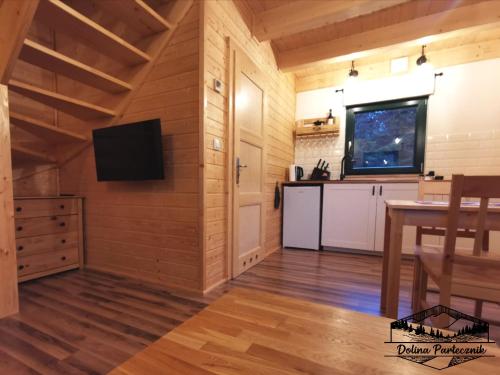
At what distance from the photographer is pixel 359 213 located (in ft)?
10.2

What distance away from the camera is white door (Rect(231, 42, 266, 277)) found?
2.31m

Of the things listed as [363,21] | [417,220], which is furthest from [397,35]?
[417,220]

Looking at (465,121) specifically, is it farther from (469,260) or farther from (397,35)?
(469,260)

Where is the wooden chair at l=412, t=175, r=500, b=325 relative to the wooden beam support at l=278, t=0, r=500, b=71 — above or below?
below

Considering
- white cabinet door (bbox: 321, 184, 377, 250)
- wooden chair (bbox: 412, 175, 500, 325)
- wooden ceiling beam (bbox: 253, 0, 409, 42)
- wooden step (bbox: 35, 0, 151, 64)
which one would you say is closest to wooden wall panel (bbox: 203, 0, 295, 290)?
wooden ceiling beam (bbox: 253, 0, 409, 42)

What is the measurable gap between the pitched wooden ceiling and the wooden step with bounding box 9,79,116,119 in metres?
1.74

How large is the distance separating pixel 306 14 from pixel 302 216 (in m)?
2.40

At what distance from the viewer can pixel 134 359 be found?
0.76 metres

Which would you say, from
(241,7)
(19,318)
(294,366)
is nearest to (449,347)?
(294,366)

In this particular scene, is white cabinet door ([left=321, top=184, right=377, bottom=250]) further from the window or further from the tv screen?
the tv screen

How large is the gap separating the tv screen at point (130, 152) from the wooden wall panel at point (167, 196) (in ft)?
0.40

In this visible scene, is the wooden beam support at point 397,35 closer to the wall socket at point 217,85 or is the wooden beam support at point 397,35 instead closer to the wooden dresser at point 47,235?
the wall socket at point 217,85

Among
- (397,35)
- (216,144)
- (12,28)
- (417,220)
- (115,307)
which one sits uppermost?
(397,35)

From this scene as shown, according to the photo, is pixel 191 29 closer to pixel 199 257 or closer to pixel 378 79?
pixel 199 257
